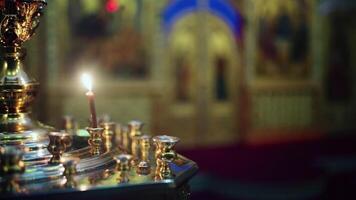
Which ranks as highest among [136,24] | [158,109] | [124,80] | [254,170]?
[136,24]

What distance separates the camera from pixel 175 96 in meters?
6.95

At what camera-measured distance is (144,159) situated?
1390 millimetres

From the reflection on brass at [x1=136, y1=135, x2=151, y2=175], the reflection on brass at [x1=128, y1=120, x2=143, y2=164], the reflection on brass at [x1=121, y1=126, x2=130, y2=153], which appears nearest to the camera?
the reflection on brass at [x1=136, y1=135, x2=151, y2=175]

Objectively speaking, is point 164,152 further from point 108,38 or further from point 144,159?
point 108,38

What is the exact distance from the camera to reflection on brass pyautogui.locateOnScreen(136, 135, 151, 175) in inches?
48.4

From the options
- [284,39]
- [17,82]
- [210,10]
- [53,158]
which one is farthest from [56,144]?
[284,39]

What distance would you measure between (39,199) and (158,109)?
5699mm

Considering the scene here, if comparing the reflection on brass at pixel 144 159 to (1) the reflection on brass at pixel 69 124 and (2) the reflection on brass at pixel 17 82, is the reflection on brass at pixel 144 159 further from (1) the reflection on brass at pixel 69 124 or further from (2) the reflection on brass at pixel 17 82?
(1) the reflection on brass at pixel 69 124

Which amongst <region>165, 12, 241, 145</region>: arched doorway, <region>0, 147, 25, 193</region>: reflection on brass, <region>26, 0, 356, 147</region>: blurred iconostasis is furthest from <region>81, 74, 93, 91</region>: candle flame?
<region>165, 12, 241, 145</region>: arched doorway

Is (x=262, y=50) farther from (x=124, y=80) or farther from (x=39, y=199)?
(x=39, y=199)

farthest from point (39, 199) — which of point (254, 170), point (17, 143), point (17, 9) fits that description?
point (254, 170)

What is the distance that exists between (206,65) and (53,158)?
5.96 meters

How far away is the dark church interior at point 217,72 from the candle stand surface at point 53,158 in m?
4.09

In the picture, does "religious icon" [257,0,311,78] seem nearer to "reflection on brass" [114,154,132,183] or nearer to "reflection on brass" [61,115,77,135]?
"reflection on brass" [61,115,77,135]
